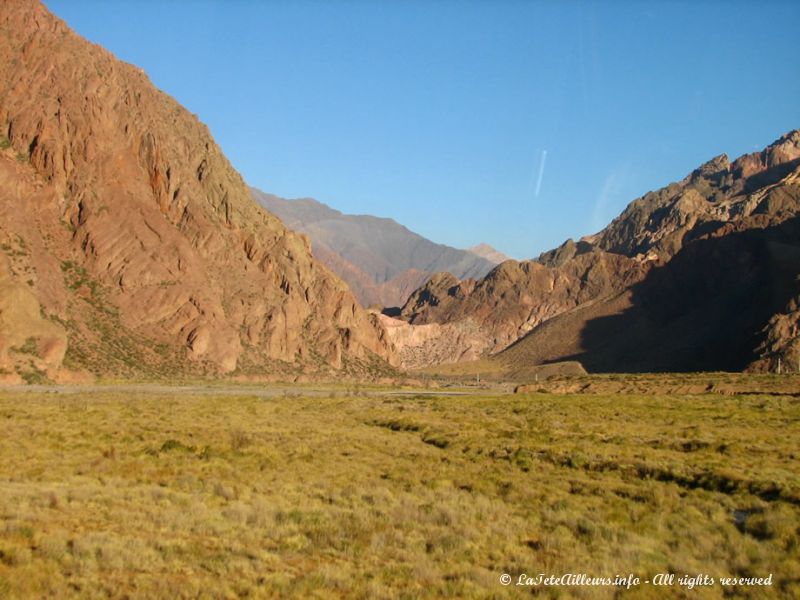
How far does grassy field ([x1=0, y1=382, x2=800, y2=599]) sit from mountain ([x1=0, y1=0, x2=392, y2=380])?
41.2m

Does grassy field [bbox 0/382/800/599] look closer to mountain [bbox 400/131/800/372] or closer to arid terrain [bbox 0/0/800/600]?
arid terrain [bbox 0/0/800/600]

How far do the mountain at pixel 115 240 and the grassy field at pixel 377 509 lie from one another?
4118 centimetres

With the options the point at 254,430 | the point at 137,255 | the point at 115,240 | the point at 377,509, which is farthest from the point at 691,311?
the point at 377,509

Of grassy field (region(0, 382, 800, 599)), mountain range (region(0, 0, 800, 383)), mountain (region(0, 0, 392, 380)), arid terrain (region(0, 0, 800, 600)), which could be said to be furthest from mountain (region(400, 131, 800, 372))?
grassy field (region(0, 382, 800, 599))

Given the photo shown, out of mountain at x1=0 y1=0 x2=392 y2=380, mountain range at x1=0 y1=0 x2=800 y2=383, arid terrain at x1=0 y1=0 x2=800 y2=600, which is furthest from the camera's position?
mountain range at x1=0 y1=0 x2=800 y2=383

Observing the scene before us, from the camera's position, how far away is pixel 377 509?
16.0 m

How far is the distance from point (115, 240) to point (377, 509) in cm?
7105

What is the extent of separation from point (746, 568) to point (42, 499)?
44.1 feet

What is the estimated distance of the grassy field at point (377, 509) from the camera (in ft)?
37.2

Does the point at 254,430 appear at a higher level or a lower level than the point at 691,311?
lower

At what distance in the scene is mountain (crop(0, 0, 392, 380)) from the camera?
6988 centimetres

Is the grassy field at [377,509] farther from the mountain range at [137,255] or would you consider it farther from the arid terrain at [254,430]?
the mountain range at [137,255]

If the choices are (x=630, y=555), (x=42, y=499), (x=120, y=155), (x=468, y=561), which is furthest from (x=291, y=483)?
(x=120, y=155)

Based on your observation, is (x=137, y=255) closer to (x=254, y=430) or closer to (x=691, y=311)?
(x=254, y=430)
